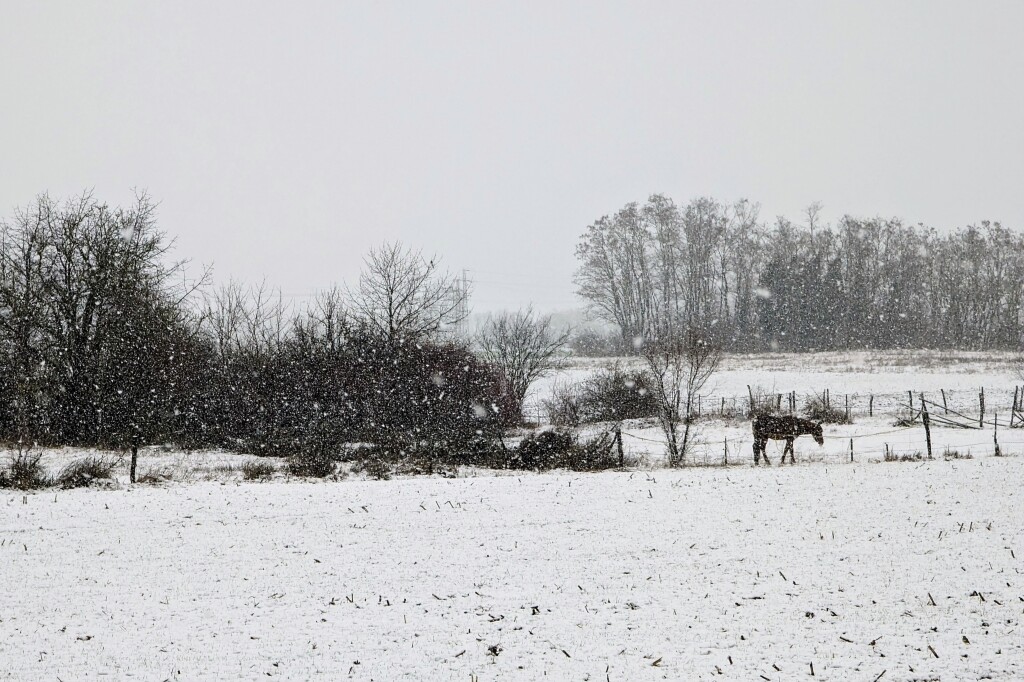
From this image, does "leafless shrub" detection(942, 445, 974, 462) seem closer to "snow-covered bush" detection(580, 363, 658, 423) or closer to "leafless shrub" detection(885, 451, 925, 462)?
"leafless shrub" detection(885, 451, 925, 462)

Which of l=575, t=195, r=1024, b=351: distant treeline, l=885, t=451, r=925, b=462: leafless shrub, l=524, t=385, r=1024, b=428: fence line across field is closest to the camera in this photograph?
l=885, t=451, r=925, b=462: leafless shrub

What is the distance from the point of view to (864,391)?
33688mm

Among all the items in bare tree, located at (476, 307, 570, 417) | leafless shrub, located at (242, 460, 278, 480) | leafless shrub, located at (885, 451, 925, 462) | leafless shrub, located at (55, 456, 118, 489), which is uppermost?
bare tree, located at (476, 307, 570, 417)

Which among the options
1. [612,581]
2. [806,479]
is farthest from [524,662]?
[806,479]

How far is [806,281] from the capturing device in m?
59.1

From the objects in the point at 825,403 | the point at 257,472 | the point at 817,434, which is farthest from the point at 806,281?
the point at 257,472

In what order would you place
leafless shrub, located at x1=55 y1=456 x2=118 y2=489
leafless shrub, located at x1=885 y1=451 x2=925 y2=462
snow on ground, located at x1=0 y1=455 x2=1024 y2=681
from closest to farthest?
snow on ground, located at x1=0 y1=455 x2=1024 y2=681, leafless shrub, located at x1=55 y1=456 x2=118 y2=489, leafless shrub, located at x1=885 y1=451 x2=925 y2=462

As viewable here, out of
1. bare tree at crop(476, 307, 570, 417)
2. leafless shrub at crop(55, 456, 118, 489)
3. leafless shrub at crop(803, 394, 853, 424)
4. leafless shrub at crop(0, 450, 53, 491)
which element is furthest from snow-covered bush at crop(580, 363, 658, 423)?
leafless shrub at crop(0, 450, 53, 491)

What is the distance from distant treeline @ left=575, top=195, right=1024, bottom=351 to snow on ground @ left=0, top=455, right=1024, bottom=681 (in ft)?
146

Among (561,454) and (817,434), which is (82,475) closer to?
(561,454)

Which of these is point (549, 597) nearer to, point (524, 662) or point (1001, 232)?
point (524, 662)

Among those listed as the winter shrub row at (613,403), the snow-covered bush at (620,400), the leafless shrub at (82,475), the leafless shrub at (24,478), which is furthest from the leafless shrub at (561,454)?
the leafless shrub at (24,478)

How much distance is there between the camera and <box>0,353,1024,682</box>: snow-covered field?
249 inches

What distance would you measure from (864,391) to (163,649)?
111ft
